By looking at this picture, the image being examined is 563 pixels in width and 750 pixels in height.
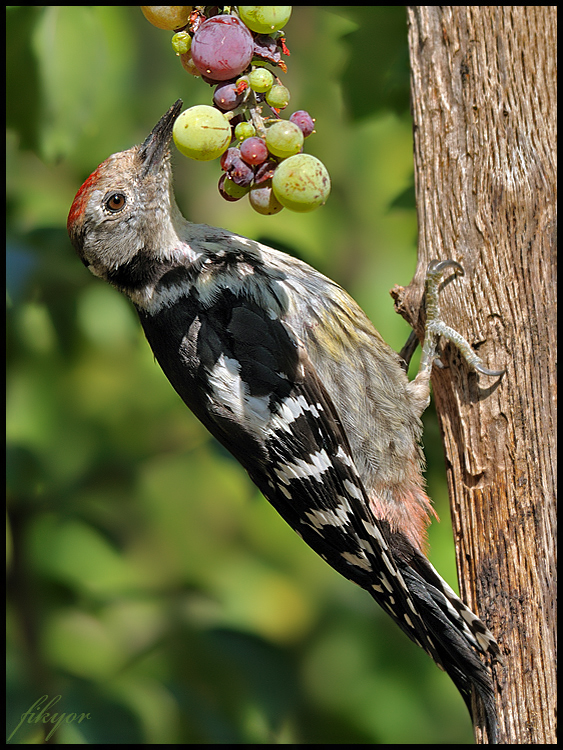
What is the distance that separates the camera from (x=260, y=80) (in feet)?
4.02

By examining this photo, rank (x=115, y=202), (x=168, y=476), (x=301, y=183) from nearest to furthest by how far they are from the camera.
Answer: (x=301, y=183) < (x=115, y=202) < (x=168, y=476)

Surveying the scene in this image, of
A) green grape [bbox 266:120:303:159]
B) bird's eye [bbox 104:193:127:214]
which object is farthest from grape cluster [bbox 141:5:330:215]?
bird's eye [bbox 104:193:127:214]

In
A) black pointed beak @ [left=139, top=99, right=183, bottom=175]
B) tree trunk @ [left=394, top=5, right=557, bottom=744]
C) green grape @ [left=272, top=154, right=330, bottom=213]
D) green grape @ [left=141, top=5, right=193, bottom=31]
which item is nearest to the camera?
green grape @ [left=272, top=154, right=330, bottom=213]

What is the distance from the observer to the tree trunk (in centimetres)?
180

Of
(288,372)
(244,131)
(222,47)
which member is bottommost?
(288,372)

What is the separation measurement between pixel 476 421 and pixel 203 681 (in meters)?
1.40

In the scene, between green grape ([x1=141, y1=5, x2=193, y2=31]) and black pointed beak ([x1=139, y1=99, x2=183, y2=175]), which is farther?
black pointed beak ([x1=139, y1=99, x2=183, y2=175])

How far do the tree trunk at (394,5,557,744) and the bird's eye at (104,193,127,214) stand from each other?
1.01m

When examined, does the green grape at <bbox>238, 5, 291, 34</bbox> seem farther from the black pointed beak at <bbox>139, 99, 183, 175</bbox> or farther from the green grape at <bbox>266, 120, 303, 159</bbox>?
the black pointed beak at <bbox>139, 99, 183, 175</bbox>

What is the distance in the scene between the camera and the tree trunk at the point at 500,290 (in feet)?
5.91

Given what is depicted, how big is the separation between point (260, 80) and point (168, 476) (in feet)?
5.48

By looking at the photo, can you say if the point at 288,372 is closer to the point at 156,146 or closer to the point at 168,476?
the point at 168,476

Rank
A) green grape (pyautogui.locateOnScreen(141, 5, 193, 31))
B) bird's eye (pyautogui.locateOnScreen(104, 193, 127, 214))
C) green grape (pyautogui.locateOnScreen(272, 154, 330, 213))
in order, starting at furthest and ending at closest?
1. bird's eye (pyautogui.locateOnScreen(104, 193, 127, 214))
2. green grape (pyautogui.locateOnScreen(141, 5, 193, 31))
3. green grape (pyautogui.locateOnScreen(272, 154, 330, 213))

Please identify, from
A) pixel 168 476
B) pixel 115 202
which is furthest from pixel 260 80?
pixel 168 476
